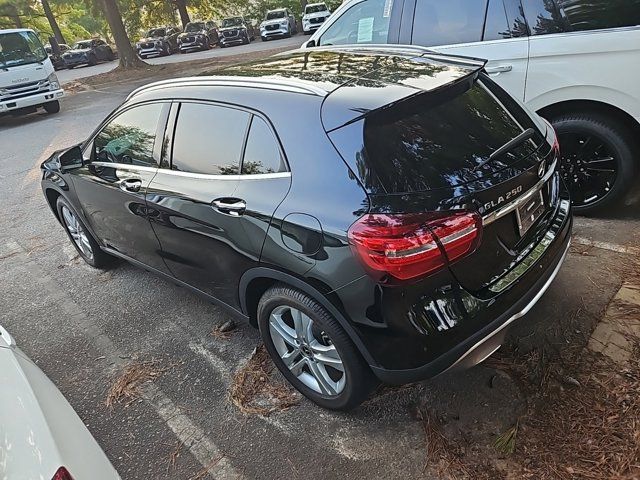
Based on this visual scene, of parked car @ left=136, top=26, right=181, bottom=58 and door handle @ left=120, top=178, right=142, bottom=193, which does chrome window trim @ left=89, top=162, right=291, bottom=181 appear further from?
parked car @ left=136, top=26, right=181, bottom=58

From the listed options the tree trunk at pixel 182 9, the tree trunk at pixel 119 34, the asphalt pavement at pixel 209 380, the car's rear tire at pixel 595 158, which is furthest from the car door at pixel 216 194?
the tree trunk at pixel 182 9

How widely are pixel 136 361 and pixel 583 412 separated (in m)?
2.67

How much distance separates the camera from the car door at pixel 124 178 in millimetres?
3365

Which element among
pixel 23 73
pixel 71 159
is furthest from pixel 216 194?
pixel 23 73

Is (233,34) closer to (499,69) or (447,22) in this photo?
(447,22)

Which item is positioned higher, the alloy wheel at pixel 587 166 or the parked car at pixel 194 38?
the alloy wheel at pixel 587 166

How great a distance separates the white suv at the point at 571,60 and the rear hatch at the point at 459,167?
A: 1598 mm

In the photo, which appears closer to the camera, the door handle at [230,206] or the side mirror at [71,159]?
the door handle at [230,206]

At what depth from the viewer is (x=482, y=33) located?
13.6 feet

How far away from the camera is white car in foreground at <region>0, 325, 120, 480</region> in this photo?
61.2 inches

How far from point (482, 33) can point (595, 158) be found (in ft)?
4.44

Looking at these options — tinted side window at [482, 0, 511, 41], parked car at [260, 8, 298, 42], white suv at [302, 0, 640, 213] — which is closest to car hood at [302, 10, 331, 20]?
parked car at [260, 8, 298, 42]

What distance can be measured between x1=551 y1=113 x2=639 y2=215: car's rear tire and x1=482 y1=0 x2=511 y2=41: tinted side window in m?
0.82

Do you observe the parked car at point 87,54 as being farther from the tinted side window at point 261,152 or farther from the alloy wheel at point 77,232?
the tinted side window at point 261,152
